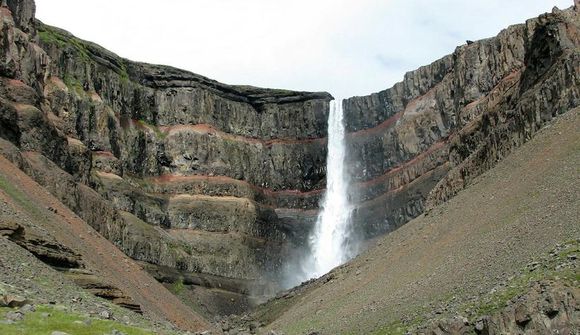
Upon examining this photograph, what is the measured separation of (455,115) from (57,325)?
8226 centimetres

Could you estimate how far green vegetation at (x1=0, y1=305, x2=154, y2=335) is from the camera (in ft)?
82.9

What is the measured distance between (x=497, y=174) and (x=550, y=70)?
11.3 m

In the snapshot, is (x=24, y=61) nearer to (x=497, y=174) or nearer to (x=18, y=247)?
(x=18, y=247)

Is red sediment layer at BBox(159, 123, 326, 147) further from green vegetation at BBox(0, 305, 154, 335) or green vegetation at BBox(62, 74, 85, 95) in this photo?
green vegetation at BBox(0, 305, 154, 335)

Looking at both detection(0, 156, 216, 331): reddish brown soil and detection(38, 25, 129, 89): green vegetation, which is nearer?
detection(0, 156, 216, 331): reddish brown soil

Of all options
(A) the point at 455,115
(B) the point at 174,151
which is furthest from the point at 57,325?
(B) the point at 174,151

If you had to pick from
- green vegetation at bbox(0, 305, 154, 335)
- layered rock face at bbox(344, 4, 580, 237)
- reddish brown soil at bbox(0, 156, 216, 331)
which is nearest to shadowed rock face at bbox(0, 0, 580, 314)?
layered rock face at bbox(344, 4, 580, 237)

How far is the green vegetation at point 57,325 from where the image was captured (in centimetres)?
2527

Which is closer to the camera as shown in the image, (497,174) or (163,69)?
(497,174)

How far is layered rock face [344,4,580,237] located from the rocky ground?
6.08 meters

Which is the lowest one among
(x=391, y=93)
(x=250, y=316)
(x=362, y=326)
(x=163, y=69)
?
(x=362, y=326)

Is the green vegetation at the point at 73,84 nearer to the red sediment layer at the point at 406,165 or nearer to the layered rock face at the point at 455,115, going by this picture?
the layered rock face at the point at 455,115

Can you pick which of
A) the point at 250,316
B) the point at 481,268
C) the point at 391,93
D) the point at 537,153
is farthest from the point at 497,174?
the point at 391,93

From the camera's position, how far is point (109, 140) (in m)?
108
